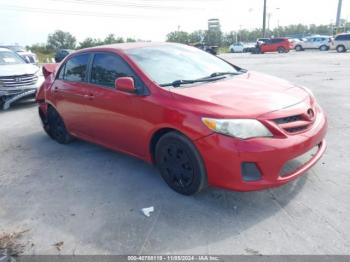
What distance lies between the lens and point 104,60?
449cm

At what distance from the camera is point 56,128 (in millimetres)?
5816

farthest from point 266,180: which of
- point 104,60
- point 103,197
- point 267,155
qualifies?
point 104,60

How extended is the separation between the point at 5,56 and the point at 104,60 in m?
7.44

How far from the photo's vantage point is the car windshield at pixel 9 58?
33.4 feet

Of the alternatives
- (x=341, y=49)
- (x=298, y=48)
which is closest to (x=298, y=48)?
(x=298, y=48)

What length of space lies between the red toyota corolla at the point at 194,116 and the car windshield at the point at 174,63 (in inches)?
0.5

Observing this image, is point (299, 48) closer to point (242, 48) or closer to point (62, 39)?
point (242, 48)

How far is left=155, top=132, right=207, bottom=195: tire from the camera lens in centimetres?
332

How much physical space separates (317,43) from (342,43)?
631 centimetres

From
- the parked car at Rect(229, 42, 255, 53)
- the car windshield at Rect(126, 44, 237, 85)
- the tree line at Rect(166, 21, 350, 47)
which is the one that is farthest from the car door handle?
the tree line at Rect(166, 21, 350, 47)

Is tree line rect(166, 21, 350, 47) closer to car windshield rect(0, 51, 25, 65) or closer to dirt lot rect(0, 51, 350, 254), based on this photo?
car windshield rect(0, 51, 25, 65)

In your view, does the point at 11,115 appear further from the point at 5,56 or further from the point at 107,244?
the point at 107,244

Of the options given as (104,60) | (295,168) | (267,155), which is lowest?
(295,168)

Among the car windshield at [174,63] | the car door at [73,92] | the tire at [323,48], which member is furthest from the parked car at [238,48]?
the car windshield at [174,63]
